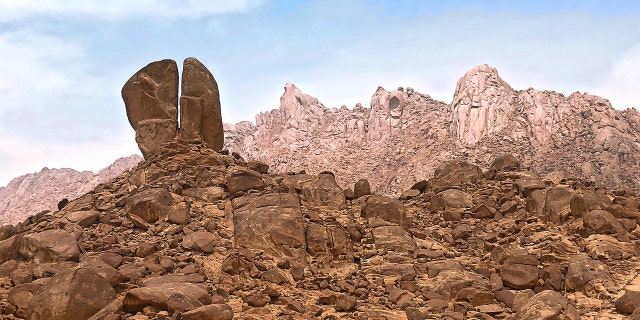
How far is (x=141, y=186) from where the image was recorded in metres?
13.4

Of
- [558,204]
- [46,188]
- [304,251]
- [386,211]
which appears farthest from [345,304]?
[46,188]

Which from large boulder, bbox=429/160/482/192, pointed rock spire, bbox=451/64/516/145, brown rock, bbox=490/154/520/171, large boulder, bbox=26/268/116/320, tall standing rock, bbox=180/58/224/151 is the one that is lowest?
large boulder, bbox=26/268/116/320

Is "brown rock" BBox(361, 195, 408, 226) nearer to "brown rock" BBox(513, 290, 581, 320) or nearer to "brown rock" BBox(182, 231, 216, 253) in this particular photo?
"brown rock" BBox(182, 231, 216, 253)

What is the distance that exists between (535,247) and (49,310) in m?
10.2

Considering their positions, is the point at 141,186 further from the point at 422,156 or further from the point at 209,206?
the point at 422,156

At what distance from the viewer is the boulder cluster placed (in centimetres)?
1525

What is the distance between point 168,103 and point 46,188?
208 ft

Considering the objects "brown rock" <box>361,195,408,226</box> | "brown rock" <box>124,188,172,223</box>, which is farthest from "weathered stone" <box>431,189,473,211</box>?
"brown rock" <box>124,188,172,223</box>

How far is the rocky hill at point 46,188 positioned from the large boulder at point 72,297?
1995 inches

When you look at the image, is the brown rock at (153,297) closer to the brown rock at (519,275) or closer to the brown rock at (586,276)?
the brown rock at (519,275)

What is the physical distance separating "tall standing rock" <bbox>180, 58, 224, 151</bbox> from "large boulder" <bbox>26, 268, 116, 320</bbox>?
7.35m

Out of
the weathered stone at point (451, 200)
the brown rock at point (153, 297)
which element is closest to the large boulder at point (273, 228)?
the brown rock at point (153, 297)

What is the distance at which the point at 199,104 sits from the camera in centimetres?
1527

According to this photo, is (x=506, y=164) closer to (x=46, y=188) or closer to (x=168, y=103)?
(x=168, y=103)
